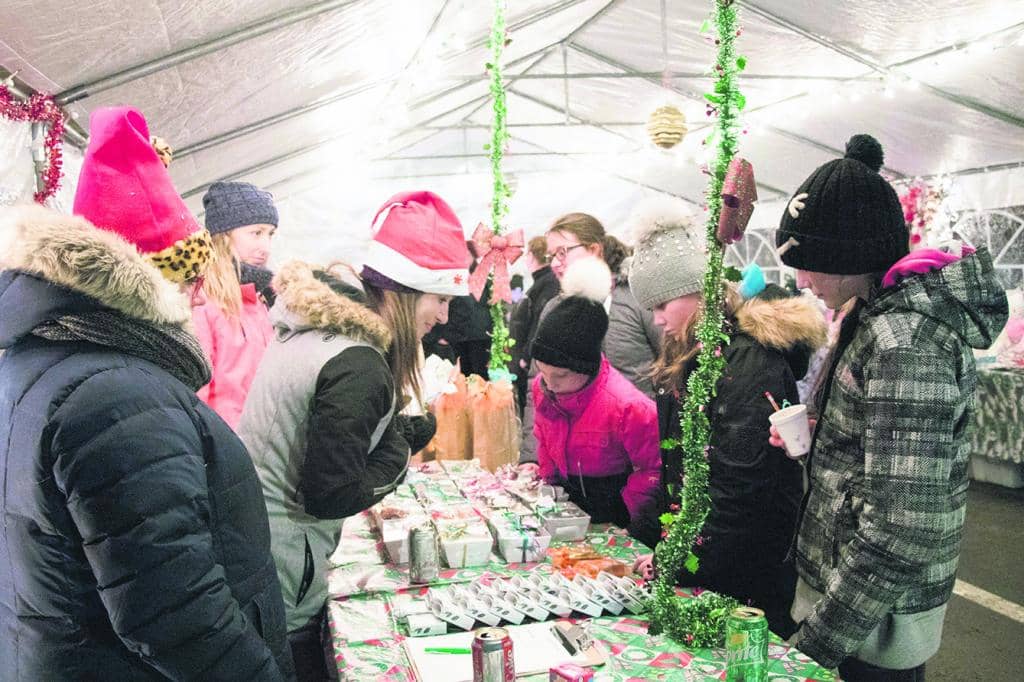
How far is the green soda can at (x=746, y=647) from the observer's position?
4.65 feet

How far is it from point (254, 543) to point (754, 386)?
4.32ft

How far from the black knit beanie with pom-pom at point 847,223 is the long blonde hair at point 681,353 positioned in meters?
0.42

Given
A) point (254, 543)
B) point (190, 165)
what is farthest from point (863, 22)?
point (254, 543)

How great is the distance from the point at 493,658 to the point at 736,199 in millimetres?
1040

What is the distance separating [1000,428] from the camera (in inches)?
237

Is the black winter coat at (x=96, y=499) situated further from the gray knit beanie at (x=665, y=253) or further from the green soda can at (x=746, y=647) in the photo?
the gray knit beanie at (x=665, y=253)

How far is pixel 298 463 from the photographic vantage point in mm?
1874

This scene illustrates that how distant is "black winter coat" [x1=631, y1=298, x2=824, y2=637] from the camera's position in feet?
6.75

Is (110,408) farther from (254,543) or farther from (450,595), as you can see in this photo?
(450,595)

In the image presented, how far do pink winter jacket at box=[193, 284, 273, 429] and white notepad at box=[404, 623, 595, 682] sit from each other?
1.40 meters

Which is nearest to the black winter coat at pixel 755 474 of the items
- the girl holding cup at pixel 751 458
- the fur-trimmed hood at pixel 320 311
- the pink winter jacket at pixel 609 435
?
the girl holding cup at pixel 751 458

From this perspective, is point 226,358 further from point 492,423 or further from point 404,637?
point 404,637

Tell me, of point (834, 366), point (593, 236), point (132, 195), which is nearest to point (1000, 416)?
point (593, 236)

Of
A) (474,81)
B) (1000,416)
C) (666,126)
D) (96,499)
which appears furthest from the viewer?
(474,81)
